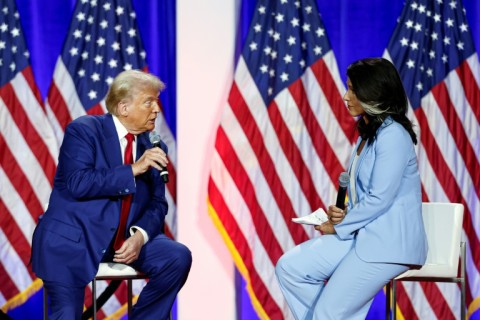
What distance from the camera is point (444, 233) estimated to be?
4.29m

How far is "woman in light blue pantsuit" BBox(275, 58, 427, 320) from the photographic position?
132 inches

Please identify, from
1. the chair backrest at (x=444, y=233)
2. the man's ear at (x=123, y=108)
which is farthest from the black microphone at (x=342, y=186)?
the man's ear at (x=123, y=108)

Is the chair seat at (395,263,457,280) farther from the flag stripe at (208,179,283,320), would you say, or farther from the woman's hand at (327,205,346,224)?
the flag stripe at (208,179,283,320)

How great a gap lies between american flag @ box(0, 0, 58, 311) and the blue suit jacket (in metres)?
1.41

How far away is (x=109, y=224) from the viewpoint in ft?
12.3

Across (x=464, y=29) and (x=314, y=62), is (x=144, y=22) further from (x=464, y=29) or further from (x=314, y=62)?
(x=464, y=29)

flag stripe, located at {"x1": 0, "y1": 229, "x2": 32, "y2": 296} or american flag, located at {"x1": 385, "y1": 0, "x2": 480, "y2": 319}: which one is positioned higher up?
american flag, located at {"x1": 385, "y1": 0, "x2": 480, "y2": 319}

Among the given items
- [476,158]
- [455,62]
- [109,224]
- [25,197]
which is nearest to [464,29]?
[455,62]

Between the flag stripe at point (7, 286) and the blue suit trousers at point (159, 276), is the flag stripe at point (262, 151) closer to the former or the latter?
the blue suit trousers at point (159, 276)

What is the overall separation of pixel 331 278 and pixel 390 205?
435 millimetres

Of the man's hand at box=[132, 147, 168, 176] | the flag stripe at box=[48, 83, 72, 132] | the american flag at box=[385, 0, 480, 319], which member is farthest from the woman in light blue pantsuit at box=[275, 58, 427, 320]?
the flag stripe at box=[48, 83, 72, 132]

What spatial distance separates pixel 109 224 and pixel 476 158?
2768 mm

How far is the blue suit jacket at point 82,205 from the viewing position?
3.66 m

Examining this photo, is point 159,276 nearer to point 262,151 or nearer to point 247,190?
point 247,190
